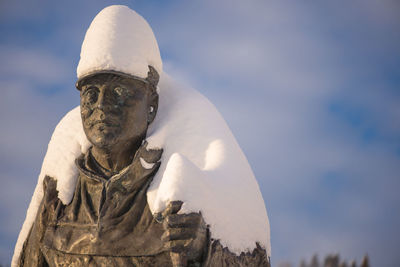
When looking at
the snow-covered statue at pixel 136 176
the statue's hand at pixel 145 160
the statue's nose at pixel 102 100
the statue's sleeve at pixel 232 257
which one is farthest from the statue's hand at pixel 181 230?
the statue's nose at pixel 102 100

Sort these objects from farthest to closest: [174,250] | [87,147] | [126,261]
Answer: [87,147]
[126,261]
[174,250]

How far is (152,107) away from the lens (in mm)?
4426

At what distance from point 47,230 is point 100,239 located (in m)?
0.57

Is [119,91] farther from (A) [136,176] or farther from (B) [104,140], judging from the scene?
(A) [136,176]

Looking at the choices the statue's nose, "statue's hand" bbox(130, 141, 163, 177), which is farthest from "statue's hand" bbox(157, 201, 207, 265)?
the statue's nose

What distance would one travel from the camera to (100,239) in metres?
3.98

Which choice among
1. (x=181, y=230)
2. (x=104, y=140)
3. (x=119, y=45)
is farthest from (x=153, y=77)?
(x=181, y=230)

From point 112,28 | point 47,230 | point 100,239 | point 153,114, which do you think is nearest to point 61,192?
point 47,230

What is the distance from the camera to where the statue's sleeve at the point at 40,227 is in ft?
14.5

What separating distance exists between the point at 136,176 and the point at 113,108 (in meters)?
0.49

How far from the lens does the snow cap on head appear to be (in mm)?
4137

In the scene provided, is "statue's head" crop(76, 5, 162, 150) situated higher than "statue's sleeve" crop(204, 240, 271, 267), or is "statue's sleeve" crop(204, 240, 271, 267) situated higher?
"statue's head" crop(76, 5, 162, 150)

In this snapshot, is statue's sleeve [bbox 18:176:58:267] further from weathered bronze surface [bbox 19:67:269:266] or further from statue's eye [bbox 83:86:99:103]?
statue's eye [bbox 83:86:99:103]

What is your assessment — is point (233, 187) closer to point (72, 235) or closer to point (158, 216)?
point (158, 216)
